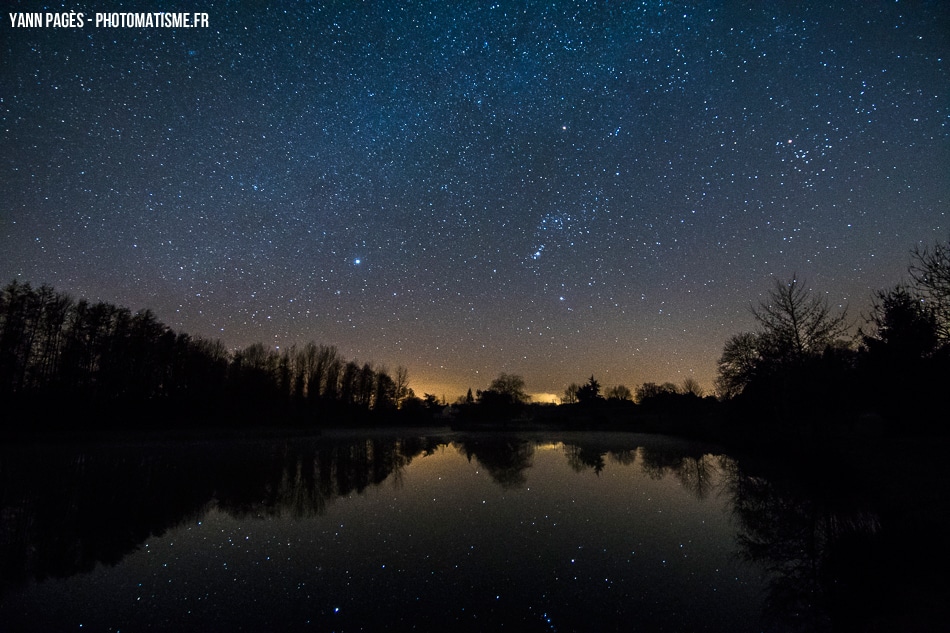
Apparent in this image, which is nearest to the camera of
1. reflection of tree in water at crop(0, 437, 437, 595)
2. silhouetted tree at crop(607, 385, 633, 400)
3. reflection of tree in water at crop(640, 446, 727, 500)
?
reflection of tree in water at crop(0, 437, 437, 595)

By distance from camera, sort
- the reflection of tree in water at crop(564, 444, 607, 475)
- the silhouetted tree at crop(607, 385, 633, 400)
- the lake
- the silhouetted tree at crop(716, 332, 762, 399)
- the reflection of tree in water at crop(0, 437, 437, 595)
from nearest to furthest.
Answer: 1. the lake
2. the reflection of tree in water at crop(0, 437, 437, 595)
3. the reflection of tree in water at crop(564, 444, 607, 475)
4. the silhouetted tree at crop(716, 332, 762, 399)
5. the silhouetted tree at crop(607, 385, 633, 400)

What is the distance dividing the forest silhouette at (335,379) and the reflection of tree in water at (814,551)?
22.3 feet

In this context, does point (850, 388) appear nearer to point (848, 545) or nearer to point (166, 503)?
point (848, 545)

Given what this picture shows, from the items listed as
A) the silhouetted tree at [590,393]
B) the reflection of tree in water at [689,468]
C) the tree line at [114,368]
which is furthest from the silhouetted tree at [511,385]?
the reflection of tree in water at [689,468]

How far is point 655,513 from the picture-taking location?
1109cm

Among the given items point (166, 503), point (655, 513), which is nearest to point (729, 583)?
point (655, 513)

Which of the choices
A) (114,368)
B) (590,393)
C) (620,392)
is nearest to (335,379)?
(114,368)

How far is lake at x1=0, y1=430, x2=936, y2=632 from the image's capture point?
5.55 meters

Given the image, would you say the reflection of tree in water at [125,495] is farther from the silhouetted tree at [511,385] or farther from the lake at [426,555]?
the silhouetted tree at [511,385]

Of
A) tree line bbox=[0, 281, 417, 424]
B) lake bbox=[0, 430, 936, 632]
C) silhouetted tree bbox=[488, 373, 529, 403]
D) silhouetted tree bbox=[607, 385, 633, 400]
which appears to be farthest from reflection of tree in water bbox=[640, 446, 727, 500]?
silhouetted tree bbox=[607, 385, 633, 400]

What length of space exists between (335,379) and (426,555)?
83344 millimetres

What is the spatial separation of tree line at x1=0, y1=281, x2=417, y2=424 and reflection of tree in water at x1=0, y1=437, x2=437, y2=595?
2152 centimetres

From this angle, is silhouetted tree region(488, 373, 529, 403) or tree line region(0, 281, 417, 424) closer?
tree line region(0, 281, 417, 424)

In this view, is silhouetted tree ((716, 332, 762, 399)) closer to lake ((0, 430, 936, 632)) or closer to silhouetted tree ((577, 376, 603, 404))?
lake ((0, 430, 936, 632))
